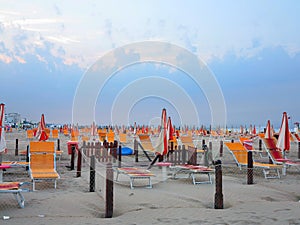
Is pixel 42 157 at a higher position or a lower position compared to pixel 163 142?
lower

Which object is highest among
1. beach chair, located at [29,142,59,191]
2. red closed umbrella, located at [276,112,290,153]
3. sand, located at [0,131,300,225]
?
red closed umbrella, located at [276,112,290,153]

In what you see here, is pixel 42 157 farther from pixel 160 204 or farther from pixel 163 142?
pixel 160 204

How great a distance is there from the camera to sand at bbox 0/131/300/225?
549cm

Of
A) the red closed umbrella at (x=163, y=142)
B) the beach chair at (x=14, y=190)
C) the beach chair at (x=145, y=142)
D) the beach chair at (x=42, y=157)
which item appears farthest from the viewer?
the beach chair at (x=145, y=142)

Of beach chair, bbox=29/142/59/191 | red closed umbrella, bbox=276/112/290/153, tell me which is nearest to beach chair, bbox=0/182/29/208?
beach chair, bbox=29/142/59/191

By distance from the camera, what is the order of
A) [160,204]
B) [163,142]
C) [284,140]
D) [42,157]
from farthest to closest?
[284,140]
[163,142]
[42,157]
[160,204]

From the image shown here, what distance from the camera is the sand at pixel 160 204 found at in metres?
5.49

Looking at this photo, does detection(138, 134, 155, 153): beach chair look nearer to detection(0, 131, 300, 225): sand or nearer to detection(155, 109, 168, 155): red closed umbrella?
detection(155, 109, 168, 155): red closed umbrella

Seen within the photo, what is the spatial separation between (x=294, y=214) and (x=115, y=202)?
3.16 m

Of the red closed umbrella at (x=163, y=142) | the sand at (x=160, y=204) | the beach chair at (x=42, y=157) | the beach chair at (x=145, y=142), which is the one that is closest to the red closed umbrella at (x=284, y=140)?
the sand at (x=160, y=204)

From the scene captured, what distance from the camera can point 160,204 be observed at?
263 inches

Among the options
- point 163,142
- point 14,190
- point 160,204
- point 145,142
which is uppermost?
point 163,142

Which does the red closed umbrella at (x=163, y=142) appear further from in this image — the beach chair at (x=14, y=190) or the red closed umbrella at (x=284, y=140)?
the beach chair at (x=14, y=190)

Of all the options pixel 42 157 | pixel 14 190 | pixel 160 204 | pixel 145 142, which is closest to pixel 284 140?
pixel 145 142
